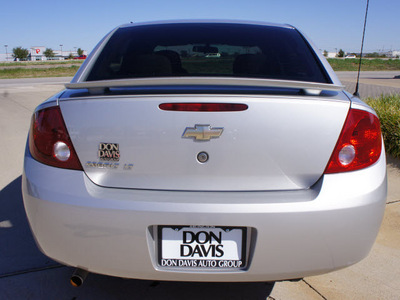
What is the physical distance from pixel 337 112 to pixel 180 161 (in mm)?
713

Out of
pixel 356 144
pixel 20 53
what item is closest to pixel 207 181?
pixel 356 144

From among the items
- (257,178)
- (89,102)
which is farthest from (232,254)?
(89,102)

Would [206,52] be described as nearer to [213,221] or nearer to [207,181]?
[207,181]

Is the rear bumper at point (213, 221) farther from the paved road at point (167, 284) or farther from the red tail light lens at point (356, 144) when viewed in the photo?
the paved road at point (167, 284)

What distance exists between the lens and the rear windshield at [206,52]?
2273 mm

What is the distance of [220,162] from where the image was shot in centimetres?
161

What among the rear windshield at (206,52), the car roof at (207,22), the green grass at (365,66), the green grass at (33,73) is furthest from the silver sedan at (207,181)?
the green grass at (365,66)

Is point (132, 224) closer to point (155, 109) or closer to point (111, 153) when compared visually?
point (111, 153)

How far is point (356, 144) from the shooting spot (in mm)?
1675

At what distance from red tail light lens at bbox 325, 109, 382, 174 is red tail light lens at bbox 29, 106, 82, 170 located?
44.9 inches

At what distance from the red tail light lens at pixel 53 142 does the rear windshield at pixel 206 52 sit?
55cm

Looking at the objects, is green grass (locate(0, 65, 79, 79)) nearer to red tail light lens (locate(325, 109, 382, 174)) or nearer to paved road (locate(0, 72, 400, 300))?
paved road (locate(0, 72, 400, 300))

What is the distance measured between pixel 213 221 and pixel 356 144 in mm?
734

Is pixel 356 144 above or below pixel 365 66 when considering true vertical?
above
